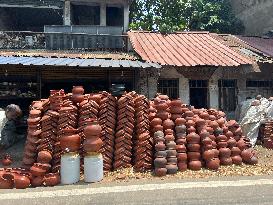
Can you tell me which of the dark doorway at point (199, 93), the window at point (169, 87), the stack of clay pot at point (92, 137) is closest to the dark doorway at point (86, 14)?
the window at point (169, 87)

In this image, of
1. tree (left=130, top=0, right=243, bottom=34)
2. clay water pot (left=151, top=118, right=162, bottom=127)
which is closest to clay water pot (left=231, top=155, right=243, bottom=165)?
clay water pot (left=151, top=118, right=162, bottom=127)

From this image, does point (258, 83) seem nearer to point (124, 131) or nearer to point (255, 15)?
point (124, 131)

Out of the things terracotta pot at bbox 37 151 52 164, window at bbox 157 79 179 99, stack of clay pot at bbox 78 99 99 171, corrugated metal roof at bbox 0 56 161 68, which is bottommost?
terracotta pot at bbox 37 151 52 164

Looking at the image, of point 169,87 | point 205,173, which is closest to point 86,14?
point 169,87

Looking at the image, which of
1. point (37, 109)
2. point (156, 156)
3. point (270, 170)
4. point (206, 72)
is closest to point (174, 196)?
point (156, 156)

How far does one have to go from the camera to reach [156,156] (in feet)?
24.7

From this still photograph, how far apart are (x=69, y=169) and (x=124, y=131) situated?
1792mm

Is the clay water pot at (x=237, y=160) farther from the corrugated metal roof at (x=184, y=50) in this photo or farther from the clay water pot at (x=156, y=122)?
the corrugated metal roof at (x=184, y=50)

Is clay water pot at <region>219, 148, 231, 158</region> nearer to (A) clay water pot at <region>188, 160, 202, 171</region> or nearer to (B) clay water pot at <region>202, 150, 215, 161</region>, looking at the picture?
(B) clay water pot at <region>202, 150, 215, 161</region>

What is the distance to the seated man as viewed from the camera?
368 inches

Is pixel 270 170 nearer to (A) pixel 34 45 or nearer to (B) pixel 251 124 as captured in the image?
(B) pixel 251 124

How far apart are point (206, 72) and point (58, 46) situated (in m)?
7.45

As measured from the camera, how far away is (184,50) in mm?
14148

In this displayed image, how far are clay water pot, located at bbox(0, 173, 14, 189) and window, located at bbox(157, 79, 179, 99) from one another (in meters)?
8.05
